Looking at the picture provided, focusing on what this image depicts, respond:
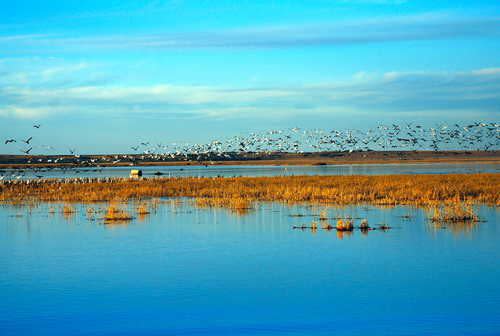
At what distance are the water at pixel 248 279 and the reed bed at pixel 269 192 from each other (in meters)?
8.12

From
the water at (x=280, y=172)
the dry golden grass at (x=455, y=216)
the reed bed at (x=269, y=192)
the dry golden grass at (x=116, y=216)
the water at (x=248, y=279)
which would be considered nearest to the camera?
the water at (x=248, y=279)

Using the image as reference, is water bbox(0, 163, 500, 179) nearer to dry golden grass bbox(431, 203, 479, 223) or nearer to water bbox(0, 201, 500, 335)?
water bbox(0, 201, 500, 335)

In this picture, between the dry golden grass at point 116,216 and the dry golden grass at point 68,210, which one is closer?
the dry golden grass at point 116,216

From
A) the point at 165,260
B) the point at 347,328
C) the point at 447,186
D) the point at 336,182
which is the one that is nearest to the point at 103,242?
the point at 165,260

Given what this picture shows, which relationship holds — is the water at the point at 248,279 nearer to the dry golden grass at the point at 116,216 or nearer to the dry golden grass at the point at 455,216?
the dry golden grass at the point at 455,216

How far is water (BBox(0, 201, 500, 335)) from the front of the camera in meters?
12.0

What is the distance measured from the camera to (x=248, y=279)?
15844 mm

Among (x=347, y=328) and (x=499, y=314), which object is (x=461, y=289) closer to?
(x=499, y=314)

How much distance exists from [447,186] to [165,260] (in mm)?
23248

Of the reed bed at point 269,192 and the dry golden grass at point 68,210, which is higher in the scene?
the reed bed at point 269,192

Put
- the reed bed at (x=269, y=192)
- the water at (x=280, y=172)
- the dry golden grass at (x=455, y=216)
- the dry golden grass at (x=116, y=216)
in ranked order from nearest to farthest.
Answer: the dry golden grass at (x=455, y=216)
the dry golden grass at (x=116, y=216)
the reed bed at (x=269, y=192)
the water at (x=280, y=172)

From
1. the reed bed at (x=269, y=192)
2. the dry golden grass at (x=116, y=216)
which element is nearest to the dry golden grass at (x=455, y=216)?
the reed bed at (x=269, y=192)

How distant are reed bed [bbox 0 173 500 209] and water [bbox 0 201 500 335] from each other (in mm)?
8122

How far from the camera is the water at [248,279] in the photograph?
12.0 m
